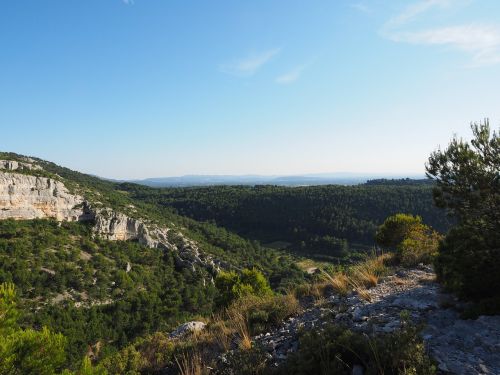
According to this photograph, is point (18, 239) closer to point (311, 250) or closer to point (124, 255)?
point (124, 255)

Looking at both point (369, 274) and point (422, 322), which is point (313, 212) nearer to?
point (369, 274)

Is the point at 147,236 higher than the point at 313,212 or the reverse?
the reverse

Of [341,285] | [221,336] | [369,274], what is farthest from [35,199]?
[369,274]

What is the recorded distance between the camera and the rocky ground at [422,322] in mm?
4543

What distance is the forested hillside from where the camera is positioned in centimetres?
9581

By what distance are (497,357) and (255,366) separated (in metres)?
3.47

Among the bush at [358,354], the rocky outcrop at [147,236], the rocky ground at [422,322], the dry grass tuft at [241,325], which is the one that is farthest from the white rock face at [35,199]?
the bush at [358,354]

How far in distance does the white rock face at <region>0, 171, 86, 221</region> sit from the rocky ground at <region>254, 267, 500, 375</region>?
6862 centimetres

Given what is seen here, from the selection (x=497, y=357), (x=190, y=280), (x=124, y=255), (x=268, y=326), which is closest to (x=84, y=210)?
Answer: (x=124, y=255)

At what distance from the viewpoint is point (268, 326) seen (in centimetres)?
764

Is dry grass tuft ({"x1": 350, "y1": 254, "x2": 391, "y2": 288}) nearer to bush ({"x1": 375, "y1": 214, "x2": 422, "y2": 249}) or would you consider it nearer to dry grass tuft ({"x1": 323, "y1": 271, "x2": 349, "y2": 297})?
dry grass tuft ({"x1": 323, "y1": 271, "x2": 349, "y2": 297})

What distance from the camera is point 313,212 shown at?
11138 cm

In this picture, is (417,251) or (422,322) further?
(417,251)

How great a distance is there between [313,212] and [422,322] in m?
108
